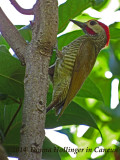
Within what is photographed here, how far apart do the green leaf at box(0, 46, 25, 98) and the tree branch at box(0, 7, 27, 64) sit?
0.36m

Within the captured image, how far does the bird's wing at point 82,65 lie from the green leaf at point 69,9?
55 centimetres

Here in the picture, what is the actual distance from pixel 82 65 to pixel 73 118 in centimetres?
118

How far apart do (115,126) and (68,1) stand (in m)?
1.52

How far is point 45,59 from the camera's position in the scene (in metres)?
1.74

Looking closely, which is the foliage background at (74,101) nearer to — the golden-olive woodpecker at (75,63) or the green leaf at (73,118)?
the green leaf at (73,118)

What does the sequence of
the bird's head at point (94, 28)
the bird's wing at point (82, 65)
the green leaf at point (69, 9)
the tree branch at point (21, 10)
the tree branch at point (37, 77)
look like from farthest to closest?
the bird's head at point (94, 28) < the bird's wing at point (82, 65) < the green leaf at point (69, 9) < the tree branch at point (21, 10) < the tree branch at point (37, 77)

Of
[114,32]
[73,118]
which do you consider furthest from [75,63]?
[73,118]

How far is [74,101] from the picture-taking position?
2.73 meters

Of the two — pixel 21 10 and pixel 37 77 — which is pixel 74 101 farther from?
pixel 37 77

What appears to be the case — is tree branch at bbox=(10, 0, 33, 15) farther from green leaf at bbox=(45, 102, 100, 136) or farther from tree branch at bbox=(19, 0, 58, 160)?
green leaf at bbox=(45, 102, 100, 136)

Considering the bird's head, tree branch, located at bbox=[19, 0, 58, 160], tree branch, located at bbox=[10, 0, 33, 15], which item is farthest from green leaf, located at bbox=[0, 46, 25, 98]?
the bird's head

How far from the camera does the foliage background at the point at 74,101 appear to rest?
7.48 ft

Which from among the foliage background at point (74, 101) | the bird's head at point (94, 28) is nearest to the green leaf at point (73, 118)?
the foliage background at point (74, 101)

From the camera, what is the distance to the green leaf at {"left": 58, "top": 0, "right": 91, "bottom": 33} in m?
2.91
